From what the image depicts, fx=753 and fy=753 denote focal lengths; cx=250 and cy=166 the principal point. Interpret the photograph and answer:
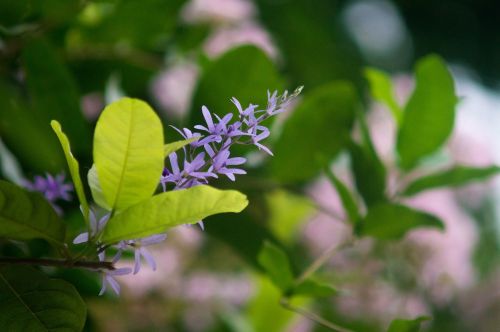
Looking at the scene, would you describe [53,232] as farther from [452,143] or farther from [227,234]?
[452,143]

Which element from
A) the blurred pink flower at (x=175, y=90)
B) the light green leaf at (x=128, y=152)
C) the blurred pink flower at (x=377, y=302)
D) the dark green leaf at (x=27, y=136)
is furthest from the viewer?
the blurred pink flower at (x=377, y=302)

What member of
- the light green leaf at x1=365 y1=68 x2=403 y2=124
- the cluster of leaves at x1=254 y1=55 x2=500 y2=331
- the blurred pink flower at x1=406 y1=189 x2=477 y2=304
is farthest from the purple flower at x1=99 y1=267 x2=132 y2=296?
the blurred pink flower at x1=406 y1=189 x2=477 y2=304

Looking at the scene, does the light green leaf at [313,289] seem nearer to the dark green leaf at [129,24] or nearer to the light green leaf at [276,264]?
the light green leaf at [276,264]

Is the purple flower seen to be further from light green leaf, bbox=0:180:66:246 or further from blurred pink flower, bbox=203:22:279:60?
blurred pink flower, bbox=203:22:279:60

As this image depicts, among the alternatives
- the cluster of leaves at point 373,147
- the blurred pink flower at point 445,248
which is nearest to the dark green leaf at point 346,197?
the cluster of leaves at point 373,147

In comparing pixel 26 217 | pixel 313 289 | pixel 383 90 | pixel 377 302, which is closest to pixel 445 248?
pixel 377 302

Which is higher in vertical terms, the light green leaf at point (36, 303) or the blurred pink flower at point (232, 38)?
the light green leaf at point (36, 303)

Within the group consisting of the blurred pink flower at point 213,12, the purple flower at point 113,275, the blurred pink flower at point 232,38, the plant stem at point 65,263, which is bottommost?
the blurred pink flower at point 232,38
